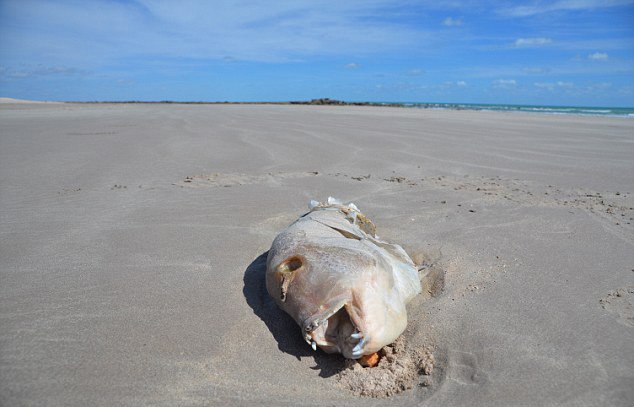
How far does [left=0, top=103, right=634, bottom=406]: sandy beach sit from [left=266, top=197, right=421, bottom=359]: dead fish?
0.22m

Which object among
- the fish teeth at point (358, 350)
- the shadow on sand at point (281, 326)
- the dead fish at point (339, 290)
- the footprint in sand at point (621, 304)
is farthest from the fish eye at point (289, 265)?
the footprint in sand at point (621, 304)

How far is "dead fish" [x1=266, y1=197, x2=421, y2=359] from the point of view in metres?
2.16

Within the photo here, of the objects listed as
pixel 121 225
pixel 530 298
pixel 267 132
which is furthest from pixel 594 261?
pixel 267 132

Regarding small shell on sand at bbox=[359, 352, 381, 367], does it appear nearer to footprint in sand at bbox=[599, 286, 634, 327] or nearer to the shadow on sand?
the shadow on sand

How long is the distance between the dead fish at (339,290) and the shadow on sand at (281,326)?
11cm

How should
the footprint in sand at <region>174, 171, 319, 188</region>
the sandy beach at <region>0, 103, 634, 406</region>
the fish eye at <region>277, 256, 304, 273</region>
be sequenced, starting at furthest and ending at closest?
the footprint in sand at <region>174, 171, 319, 188</region> < the fish eye at <region>277, 256, 304, 273</region> < the sandy beach at <region>0, 103, 634, 406</region>

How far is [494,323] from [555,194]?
3.34 m

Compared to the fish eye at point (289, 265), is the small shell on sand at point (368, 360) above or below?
below

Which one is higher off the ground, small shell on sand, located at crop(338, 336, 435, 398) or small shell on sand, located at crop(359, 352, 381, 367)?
small shell on sand, located at crop(359, 352, 381, 367)

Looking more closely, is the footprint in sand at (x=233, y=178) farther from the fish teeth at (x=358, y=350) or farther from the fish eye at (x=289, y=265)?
the fish teeth at (x=358, y=350)

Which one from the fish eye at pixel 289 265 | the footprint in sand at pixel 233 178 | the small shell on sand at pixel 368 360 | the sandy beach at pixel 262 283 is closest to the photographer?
the sandy beach at pixel 262 283

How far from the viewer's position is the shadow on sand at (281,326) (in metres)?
2.31

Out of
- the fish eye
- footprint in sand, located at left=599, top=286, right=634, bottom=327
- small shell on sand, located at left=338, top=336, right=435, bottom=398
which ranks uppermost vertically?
the fish eye

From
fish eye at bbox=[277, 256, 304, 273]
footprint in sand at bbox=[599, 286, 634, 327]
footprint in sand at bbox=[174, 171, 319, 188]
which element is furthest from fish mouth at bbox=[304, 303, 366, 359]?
footprint in sand at bbox=[174, 171, 319, 188]
